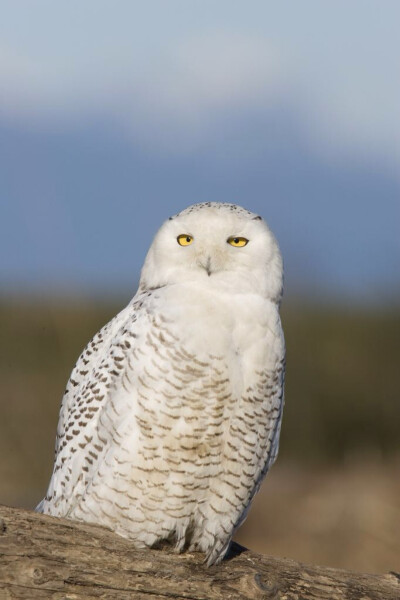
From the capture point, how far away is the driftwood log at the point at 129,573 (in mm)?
3600

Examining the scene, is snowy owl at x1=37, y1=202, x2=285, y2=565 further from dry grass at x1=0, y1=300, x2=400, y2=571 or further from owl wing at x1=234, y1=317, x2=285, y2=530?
dry grass at x1=0, y1=300, x2=400, y2=571

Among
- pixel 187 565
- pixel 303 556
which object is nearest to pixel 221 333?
pixel 187 565

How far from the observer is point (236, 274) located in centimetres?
401

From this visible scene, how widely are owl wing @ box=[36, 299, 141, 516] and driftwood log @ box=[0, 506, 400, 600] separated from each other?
0.90ft

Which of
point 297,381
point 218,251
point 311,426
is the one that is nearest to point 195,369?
point 218,251

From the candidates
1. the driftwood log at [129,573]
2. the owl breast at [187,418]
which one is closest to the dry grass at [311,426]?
the driftwood log at [129,573]

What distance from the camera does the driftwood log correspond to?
3.60 m

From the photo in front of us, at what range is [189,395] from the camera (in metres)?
3.84

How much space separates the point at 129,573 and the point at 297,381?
7.43m

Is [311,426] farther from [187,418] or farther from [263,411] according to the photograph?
[187,418]

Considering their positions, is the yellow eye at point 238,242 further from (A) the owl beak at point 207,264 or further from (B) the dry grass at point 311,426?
(B) the dry grass at point 311,426

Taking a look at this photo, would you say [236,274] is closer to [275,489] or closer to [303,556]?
[303,556]

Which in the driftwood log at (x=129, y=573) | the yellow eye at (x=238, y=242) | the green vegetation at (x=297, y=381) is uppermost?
the green vegetation at (x=297, y=381)

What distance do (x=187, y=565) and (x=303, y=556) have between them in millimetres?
3921
